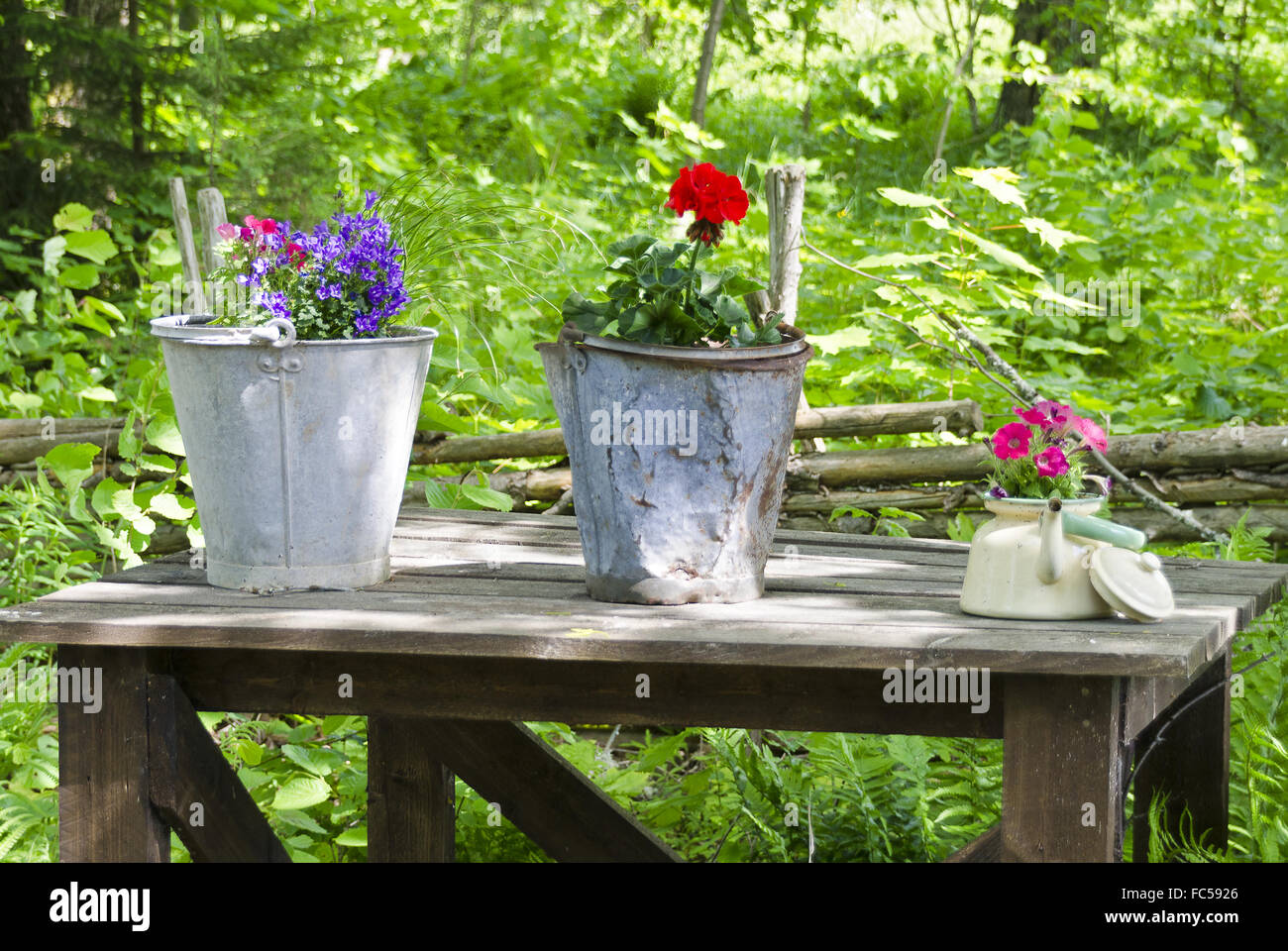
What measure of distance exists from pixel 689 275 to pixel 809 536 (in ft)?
2.40

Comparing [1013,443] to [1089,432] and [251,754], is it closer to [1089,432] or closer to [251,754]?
[1089,432]

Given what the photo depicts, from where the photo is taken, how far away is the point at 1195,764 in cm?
221

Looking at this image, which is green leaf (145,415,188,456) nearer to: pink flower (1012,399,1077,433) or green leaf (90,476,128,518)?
green leaf (90,476,128,518)

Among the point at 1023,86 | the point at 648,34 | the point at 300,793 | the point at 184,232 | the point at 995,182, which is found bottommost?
the point at 300,793

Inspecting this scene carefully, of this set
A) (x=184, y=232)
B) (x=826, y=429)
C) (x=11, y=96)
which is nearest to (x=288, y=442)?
(x=184, y=232)

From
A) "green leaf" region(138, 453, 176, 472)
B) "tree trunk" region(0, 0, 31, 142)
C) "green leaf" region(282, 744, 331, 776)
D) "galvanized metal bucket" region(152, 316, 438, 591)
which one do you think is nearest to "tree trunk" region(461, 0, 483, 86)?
"tree trunk" region(0, 0, 31, 142)

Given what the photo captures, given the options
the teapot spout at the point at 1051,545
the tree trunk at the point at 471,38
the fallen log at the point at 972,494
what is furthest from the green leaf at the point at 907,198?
the tree trunk at the point at 471,38

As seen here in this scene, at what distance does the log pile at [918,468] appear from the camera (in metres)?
3.68

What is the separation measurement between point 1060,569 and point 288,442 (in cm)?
99

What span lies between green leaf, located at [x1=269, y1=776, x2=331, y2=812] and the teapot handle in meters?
1.69

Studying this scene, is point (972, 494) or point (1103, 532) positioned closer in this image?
point (1103, 532)

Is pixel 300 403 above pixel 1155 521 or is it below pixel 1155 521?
above
